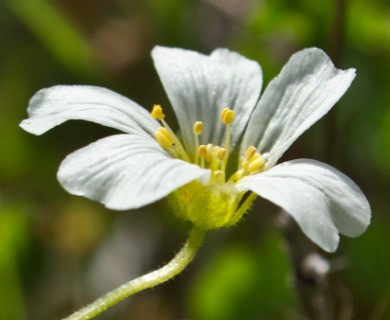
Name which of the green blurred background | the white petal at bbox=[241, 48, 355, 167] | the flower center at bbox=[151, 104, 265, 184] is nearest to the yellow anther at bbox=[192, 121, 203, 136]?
the flower center at bbox=[151, 104, 265, 184]

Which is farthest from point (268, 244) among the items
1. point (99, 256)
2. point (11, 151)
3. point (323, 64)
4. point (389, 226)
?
point (11, 151)

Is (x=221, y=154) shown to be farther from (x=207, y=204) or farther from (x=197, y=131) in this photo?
(x=207, y=204)

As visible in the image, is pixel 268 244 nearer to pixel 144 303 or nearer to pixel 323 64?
pixel 144 303

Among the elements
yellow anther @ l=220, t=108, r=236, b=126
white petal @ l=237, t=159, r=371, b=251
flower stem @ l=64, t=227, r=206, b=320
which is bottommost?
flower stem @ l=64, t=227, r=206, b=320

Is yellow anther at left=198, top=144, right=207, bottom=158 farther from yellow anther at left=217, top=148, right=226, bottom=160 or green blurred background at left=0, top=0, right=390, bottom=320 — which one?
green blurred background at left=0, top=0, right=390, bottom=320

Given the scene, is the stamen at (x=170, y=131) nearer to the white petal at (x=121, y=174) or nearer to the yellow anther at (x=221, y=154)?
the yellow anther at (x=221, y=154)

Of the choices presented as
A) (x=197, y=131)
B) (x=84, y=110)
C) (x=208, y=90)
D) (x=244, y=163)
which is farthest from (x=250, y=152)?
(x=84, y=110)

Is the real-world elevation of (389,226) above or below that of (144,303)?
above

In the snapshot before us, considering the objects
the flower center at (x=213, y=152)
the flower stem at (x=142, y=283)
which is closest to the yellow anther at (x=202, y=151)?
the flower center at (x=213, y=152)
